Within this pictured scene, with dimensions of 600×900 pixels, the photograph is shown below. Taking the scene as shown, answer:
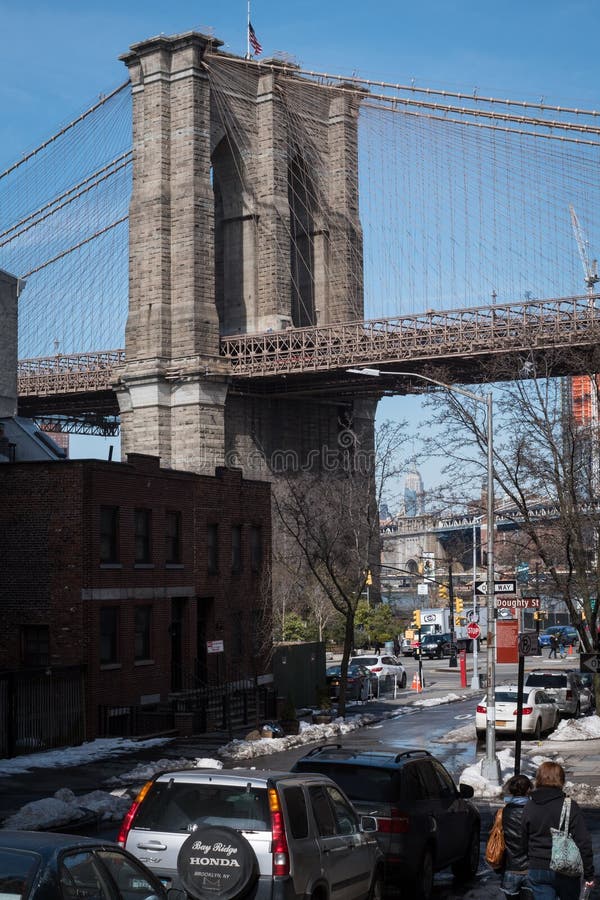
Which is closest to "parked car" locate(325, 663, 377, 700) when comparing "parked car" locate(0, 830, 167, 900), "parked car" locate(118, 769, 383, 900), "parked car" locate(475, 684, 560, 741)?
"parked car" locate(475, 684, 560, 741)

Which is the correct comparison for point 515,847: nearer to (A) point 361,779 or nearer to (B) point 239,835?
(B) point 239,835

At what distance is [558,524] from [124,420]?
48.8m

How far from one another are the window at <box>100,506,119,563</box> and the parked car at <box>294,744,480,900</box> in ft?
55.0

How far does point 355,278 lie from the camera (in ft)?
293

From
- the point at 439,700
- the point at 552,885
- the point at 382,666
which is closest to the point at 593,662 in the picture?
the point at 552,885

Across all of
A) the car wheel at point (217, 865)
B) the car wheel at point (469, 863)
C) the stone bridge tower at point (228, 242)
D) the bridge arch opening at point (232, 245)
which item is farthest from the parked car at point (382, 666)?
the car wheel at point (217, 865)

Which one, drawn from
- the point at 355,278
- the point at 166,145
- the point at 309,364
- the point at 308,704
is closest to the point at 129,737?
the point at 308,704

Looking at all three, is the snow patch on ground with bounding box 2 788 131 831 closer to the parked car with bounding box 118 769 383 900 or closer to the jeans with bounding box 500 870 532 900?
the parked car with bounding box 118 769 383 900

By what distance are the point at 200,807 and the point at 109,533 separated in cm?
2155

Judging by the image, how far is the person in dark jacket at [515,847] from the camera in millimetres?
10867

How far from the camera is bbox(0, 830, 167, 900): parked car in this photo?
7.24m

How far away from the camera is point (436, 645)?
7562cm

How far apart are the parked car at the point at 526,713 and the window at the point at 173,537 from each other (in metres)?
8.69

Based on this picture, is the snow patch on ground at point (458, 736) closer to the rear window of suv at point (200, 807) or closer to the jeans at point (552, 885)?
the jeans at point (552, 885)
